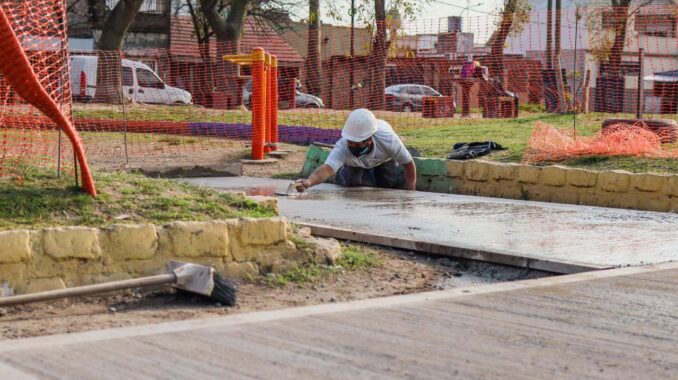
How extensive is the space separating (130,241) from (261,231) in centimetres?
94

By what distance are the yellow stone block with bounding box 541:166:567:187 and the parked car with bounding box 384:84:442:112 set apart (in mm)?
16940

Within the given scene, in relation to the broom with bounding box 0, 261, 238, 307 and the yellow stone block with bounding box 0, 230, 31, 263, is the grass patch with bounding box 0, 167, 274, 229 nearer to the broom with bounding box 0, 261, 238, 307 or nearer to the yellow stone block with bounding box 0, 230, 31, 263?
the yellow stone block with bounding box 0, 230, 31, 263

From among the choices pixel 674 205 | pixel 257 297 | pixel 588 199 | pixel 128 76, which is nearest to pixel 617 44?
pixel 128 76

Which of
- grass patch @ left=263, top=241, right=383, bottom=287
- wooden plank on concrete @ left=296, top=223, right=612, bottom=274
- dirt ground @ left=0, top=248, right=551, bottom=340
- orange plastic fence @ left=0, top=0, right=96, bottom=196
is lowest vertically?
dirt ground @ left=0, top=248, right=551, bottom=340

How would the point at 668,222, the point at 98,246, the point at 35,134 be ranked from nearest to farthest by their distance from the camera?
the point at 98,246 → the point at 668,222 → the point at 35,134

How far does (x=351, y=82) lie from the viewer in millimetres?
30531

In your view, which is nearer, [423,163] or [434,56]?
[423,163]

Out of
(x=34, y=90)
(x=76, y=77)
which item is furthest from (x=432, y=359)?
(x=76, y=77)

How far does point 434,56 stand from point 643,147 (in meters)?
17.1

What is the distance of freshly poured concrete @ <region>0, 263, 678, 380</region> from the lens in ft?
16.0

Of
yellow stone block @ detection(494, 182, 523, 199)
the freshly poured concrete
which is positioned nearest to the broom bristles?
the freshly poured concrete

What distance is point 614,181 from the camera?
1162 centimetres

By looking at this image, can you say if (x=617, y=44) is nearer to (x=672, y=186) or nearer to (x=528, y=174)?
(x=528, y=174)

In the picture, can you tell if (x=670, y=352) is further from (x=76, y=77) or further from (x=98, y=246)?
(x=76, y=77)
